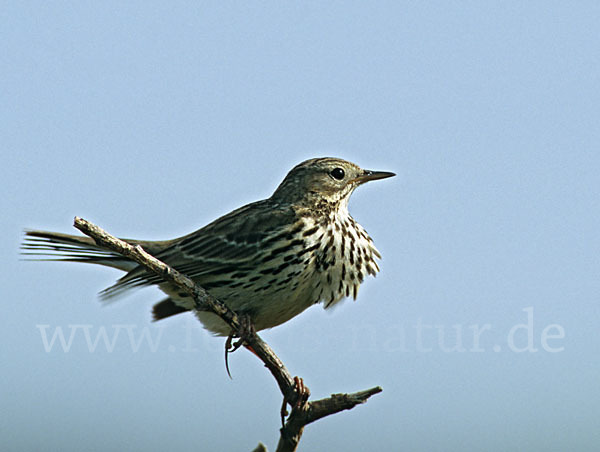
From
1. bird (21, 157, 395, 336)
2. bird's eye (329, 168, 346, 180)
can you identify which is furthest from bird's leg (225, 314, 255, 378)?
bird's eye (329, 168, 346, 180)

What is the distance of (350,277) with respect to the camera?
7926mm

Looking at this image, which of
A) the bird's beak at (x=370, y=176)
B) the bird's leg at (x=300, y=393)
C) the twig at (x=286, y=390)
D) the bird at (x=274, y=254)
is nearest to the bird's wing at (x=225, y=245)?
the bird at (x=274, y=254)

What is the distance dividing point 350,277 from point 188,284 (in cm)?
218

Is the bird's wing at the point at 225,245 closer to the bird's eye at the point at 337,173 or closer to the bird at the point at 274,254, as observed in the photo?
the bird at the point at 274,254

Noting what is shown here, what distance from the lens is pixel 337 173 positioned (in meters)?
8.71

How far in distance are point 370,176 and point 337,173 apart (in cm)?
36

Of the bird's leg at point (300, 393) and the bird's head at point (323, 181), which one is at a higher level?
the bird's head at point (323, 181)

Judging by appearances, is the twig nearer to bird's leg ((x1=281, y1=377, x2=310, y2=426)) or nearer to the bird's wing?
bird's leg ((x1=281, y1=377, x2=310, y2=426))

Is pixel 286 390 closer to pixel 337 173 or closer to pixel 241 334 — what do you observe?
pixel 241 334

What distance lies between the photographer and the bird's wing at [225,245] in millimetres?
7699

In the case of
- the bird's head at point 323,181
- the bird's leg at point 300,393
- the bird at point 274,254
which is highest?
the bird's head at point 323,181

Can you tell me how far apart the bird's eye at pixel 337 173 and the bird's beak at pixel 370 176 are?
0.53 ft

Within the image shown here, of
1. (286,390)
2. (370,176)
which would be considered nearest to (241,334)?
(286,390)

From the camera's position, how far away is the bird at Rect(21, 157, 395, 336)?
7.59 metres
